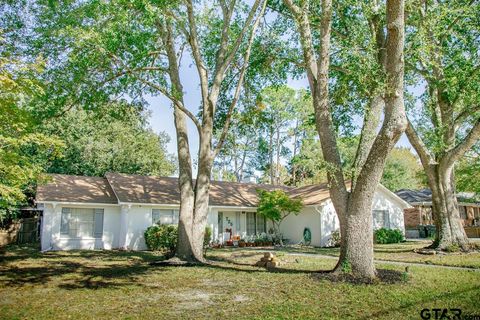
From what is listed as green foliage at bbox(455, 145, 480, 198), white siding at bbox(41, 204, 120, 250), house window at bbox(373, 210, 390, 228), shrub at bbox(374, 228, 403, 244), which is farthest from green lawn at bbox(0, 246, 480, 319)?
green foliage at bbox(455, 145, 480, 198)

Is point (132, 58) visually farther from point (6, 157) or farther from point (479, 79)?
point (479, 79)

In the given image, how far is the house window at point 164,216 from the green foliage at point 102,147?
372 inches

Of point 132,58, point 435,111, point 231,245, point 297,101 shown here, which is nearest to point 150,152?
point 231,245

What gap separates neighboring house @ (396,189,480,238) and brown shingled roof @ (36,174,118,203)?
24725 millimetres

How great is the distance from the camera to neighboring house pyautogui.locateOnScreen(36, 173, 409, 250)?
1989cm

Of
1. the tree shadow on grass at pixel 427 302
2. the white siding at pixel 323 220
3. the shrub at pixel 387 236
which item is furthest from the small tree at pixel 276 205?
the tree shadow on grass at pixel 427 302

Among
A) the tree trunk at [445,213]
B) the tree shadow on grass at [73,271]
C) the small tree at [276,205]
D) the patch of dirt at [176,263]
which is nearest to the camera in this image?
the tree shadow on grass at [73,271]

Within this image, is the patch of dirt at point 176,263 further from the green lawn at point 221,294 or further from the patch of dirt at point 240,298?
the patch of dirt at point 240,298

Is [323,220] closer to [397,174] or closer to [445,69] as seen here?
[445,69]

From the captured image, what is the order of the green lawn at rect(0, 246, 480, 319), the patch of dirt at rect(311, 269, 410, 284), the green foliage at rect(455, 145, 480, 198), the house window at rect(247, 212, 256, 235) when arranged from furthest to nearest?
the green foliage at rect(455, 145, 480, 198) → the house window at rect(247, 212, 256, 235) → the patch of dirt at rect(311, 269, 410, 284) → the green lawn at rect(0, 246, 480, 319)

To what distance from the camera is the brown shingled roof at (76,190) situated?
19.8 metres

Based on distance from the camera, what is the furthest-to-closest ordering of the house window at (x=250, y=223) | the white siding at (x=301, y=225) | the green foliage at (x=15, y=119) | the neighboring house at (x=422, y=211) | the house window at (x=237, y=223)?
the neighboring house at (x=422, y=211)
the house window at (x=250, y=223)
the house window at (x=237, y=223)
the white siding at (x=301, y=225)
the green foliage at (x=15, y=119)

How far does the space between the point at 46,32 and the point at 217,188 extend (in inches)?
647

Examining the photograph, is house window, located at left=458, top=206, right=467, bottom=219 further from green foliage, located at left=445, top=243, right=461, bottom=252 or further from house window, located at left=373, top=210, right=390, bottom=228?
green foliage, located at left=445, top=243, right=461, bottom=252
